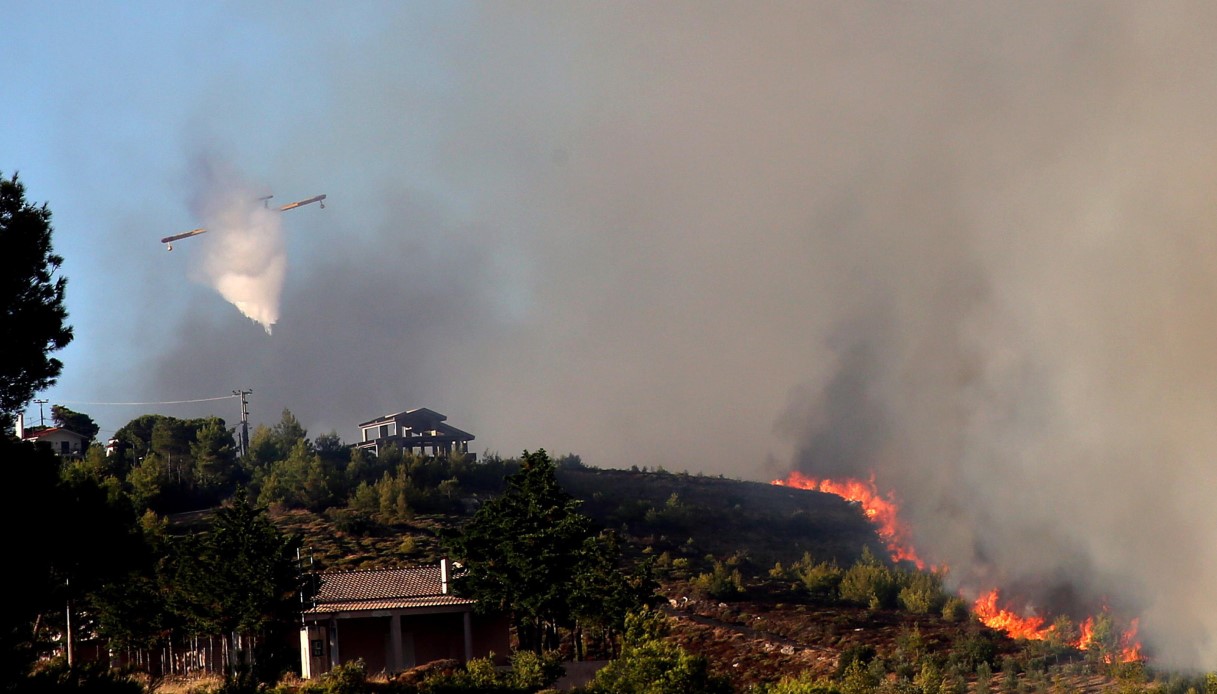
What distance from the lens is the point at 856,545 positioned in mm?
112625

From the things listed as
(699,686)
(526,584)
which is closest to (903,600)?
(526,584)

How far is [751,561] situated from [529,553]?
147ft

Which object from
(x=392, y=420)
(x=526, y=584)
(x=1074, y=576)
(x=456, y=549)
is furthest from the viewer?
(x=392, y=420)

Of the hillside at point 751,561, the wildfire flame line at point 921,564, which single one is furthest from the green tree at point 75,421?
the wildfire flame line at point 921,564

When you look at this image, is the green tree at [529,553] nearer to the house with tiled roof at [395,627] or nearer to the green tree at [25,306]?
the house with tiled roof at [395,627]

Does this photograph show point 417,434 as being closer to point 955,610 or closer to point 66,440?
point 66,440

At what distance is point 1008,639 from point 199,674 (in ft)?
125

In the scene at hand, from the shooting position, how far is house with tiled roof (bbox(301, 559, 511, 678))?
60719 mm

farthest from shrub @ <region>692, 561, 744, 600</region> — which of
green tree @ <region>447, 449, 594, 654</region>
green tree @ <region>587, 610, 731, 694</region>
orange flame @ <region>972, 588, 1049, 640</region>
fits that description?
green tree @ <region>587, 610, 731, 694</region>

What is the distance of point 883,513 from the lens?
106 metres

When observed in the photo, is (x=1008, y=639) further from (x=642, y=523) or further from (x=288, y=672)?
(x=642, y=523)

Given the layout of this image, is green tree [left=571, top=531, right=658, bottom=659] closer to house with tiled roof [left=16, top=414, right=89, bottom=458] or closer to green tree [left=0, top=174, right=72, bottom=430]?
green tree [left=0, top=174, right=72, bottom=430]

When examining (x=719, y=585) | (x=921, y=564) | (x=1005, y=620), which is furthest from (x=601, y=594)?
(x=921, y=564)

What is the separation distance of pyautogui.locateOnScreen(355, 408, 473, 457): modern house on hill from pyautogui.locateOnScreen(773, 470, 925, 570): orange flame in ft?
123
